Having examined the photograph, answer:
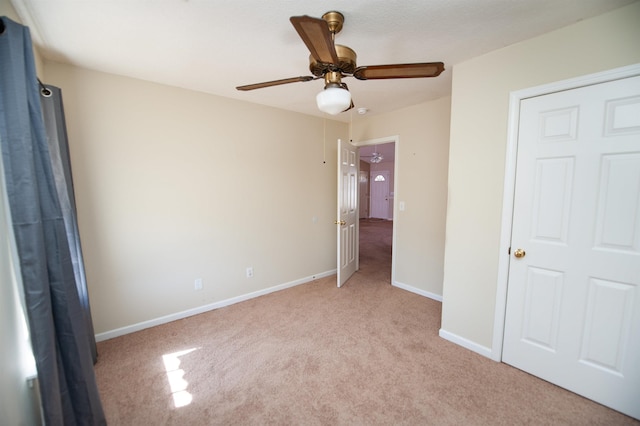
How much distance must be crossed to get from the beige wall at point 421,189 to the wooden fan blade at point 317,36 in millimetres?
2157

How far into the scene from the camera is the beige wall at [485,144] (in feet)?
5.18

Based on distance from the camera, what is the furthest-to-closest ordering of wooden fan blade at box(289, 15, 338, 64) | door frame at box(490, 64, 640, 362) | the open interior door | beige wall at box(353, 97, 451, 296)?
the open interior door
beige wall at box(353, 97, 451, 296)
door frame at box(490, 64, 640, 362)
wooden fan blade at box(289, 15, 338, 64)

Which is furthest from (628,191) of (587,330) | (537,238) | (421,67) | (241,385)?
(241,385)

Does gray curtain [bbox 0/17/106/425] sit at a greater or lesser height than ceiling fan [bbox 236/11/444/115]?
lesser

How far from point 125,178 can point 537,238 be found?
3462mm

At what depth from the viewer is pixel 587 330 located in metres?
1.65

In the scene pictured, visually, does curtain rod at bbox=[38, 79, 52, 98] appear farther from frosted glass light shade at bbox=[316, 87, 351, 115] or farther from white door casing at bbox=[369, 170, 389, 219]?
white door casing at bbox=[369, 170, 389, 219]

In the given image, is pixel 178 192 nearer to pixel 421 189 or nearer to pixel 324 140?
pixel 324 140

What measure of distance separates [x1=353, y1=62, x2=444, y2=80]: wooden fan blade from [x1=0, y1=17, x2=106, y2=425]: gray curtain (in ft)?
5.11

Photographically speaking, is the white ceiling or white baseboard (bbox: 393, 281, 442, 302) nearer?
the white ceiling

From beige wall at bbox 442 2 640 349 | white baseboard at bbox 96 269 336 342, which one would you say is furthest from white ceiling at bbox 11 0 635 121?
white baseboard at bbox 96 269 336 342

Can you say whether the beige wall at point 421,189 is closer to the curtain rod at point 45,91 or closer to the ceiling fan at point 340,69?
the ceiling fan at point 340,69

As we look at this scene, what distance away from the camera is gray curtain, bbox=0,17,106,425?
3.41 ft

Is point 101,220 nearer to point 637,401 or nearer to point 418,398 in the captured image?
point 418,398
